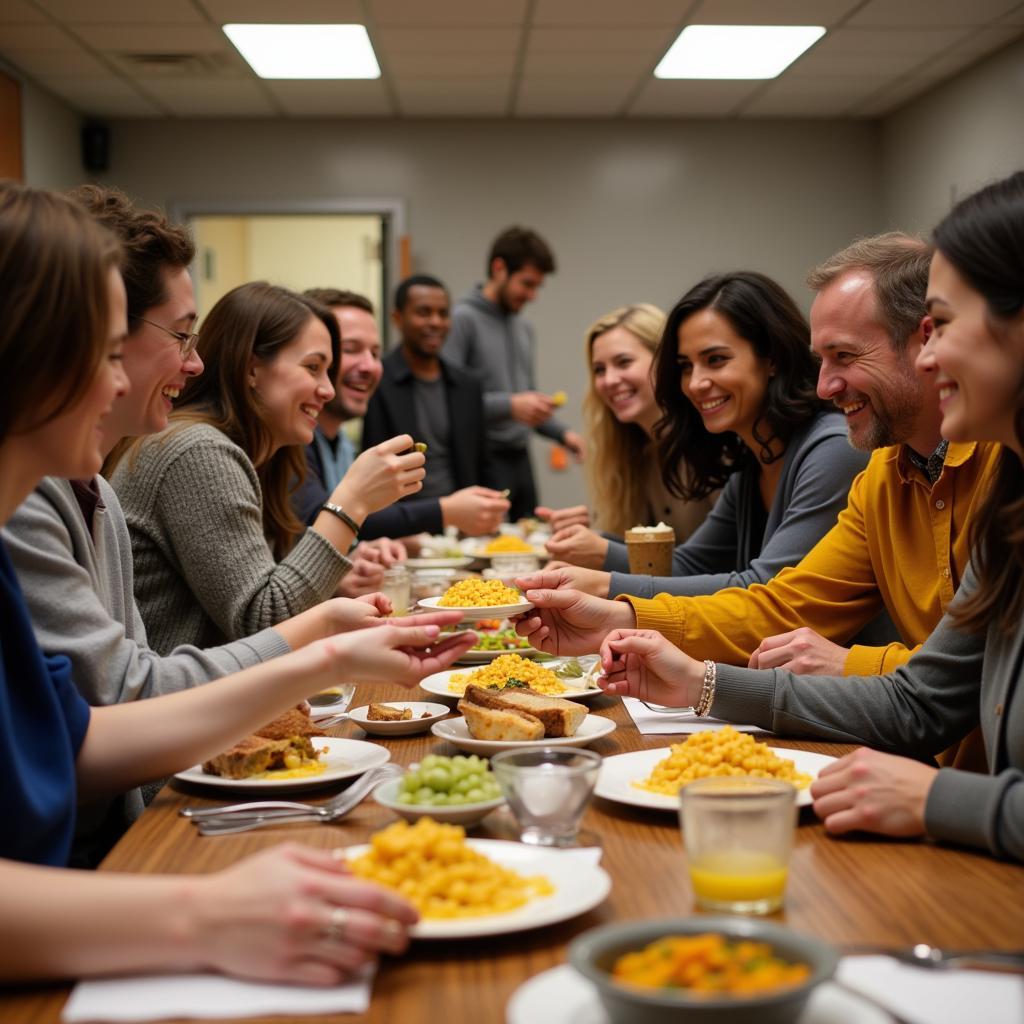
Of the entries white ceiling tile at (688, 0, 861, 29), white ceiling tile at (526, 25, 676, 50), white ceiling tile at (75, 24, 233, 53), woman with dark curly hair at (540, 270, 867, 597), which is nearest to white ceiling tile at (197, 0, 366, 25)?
white ceiling tile at (75, 24, 233, 53)

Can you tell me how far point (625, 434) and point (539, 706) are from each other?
7.69 ft

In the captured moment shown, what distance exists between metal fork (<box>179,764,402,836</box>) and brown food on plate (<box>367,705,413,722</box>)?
12.6 inches

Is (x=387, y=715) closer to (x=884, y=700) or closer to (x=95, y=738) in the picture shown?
(x=95, y=738)

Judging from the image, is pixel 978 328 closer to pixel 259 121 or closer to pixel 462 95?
pixel 462 95

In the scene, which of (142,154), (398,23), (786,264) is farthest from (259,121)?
(786,264)

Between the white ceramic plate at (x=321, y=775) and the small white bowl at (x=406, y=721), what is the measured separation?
114mm

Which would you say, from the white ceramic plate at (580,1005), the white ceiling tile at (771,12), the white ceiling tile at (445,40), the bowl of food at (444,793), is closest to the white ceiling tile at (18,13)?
the white ceiling tile at (445,40)

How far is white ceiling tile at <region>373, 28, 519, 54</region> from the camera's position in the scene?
18.7 ft

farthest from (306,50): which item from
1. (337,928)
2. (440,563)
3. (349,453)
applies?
(337,928)

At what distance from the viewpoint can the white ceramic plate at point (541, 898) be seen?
930 millimetres

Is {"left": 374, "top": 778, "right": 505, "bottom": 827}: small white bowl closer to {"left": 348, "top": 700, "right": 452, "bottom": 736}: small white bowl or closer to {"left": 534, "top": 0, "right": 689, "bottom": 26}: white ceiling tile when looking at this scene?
{"left": 348, "top": 700, "right": 452, "bottom": 736}: small white bowl

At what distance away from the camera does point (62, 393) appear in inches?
45.7

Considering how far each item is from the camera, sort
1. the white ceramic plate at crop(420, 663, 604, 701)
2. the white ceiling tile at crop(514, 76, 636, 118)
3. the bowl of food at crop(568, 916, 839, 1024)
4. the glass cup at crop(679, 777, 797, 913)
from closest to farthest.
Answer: the bowl of food at crop(568, 916, 839, 1024) → the glass cup at crop(679, 777, 797, 913) → the white ceramic plate at crop(420, 663, 604, 701) → the white ceiling tile at crop(514, 76, 636, 118)

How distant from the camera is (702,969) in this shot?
0.79m
